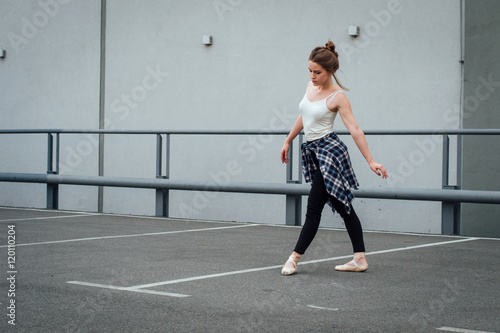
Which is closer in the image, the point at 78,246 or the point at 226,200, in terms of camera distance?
the point at 78,246

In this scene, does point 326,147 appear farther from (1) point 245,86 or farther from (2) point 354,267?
(1) point 245,86

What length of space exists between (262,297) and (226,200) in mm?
5990

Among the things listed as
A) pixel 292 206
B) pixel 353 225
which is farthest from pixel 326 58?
pixel 292 206

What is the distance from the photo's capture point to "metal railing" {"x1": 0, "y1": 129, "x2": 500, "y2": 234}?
27.7 ft

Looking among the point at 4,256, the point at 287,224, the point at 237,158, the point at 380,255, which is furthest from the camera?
the point at 237,158

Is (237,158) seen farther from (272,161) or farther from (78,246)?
(78,246)

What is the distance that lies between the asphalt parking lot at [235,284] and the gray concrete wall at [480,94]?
30.5 inches

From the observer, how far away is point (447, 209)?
859 cm

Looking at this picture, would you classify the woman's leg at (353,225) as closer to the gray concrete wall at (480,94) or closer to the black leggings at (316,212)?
the black leggings at (316,212)

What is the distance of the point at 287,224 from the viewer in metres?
9.40

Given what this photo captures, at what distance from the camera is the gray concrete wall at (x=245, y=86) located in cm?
960

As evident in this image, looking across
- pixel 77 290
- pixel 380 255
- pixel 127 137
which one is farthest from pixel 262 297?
pixel 127 137

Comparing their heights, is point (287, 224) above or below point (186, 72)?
below

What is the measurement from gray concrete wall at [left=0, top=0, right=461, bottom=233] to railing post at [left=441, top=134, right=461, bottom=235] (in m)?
0.10
